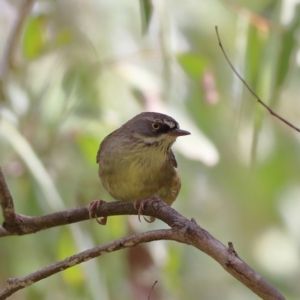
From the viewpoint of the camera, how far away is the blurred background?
11.7 ft

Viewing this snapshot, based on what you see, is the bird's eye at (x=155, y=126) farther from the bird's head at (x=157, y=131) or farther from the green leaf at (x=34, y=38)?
the green leaf at (x=34, y=38)

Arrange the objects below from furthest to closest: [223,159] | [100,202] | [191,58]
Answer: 1. [223,159]
2. [191,58]
3. [100,202]

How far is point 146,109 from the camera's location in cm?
413

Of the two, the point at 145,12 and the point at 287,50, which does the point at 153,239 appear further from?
the point at 287,50

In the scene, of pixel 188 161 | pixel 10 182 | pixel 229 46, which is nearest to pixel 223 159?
pixel 188 161

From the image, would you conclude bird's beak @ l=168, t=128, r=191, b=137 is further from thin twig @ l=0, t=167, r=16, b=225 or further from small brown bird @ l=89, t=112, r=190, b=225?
thin twig @ l=0, t=167, r=16, b=225

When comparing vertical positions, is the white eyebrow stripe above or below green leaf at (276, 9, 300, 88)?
below

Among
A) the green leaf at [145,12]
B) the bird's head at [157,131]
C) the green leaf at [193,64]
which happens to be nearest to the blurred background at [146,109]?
the green leaf at [193,64]

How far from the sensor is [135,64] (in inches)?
175

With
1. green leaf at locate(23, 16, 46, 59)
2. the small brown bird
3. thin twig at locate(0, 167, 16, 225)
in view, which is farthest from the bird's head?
green leaf at locate(23, 16, 46, 59)

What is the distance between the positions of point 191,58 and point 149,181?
1267mm

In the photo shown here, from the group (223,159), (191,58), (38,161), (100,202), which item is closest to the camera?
(100,202)

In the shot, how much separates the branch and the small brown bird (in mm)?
476

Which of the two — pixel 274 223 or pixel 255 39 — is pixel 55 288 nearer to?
pixel 274 223
